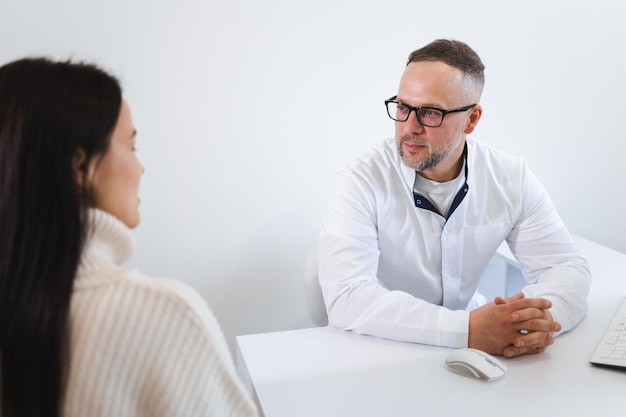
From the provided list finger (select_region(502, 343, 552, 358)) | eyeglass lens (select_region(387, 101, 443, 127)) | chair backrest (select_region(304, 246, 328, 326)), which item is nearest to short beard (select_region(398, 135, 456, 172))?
eyeglass lens (select_region(387, 101, 443, 127))

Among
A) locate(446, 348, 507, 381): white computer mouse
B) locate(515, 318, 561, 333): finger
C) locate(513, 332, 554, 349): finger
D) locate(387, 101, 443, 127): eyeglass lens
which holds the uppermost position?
locate(387, 101, 443, 127): eyeglass lens

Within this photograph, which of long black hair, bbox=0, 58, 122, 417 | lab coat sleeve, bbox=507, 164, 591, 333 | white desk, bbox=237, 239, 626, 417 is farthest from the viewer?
lab coat sleeve, bbox=507, 164, 591, 333

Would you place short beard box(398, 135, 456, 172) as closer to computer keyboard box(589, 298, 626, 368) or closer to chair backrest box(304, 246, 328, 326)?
chair backrest box(304, 246, 328, 326)

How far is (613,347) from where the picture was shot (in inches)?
55.8

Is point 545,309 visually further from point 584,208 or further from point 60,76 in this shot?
point 584,208

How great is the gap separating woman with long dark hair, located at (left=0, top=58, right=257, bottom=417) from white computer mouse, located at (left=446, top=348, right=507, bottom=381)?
72 centimetres

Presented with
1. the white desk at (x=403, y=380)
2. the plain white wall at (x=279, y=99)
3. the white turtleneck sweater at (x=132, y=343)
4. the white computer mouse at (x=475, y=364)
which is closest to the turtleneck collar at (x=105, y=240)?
the white turtleneck sweater at (x=132, y=343)

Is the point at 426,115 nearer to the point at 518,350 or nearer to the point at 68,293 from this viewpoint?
the point at 518,350

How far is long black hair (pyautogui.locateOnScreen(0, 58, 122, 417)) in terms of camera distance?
747mm

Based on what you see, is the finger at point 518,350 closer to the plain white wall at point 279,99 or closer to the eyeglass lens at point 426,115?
the eyeglass lens at point 426,115

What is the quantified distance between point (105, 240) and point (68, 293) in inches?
3.6

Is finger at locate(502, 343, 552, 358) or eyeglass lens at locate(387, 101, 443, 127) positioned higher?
eyeglass lens at locate(387, 101, 443, 127)

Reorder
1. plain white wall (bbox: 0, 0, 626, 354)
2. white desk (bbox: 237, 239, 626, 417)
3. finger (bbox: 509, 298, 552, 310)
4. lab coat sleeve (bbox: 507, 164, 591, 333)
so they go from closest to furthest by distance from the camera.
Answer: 1. white desk (bbox: 237, 239, 626, 417)
2. finger (bbox: 509, 298, 552, 310)
3. lab coat sleeve (bbox: 507, 164, 591, 333)
4. plain white wall (bbox: 0, 0, 626, 354)

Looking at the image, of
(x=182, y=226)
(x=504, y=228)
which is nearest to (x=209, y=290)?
(x=182, y=226)
